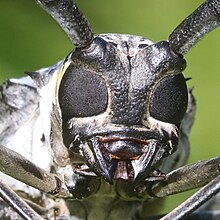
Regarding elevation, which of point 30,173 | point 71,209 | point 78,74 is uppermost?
point 78,74

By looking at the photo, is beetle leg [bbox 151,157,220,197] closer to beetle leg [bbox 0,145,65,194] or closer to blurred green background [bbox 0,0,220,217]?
beetle leg [bbox 0,145,65,194]

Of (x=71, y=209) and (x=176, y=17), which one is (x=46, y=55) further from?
(x=71, y=209)

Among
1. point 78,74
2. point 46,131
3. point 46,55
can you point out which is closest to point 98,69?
point 78,74

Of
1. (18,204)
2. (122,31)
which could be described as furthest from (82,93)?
(122,31)

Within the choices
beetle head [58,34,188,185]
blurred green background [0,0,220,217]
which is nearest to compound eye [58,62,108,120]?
beetle head [58,34,188,185]

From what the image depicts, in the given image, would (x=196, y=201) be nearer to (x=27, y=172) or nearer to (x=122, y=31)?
(x=27, y=172)

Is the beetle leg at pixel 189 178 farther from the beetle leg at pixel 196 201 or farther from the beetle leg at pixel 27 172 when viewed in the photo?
the beetle leg at pixel 27 172
